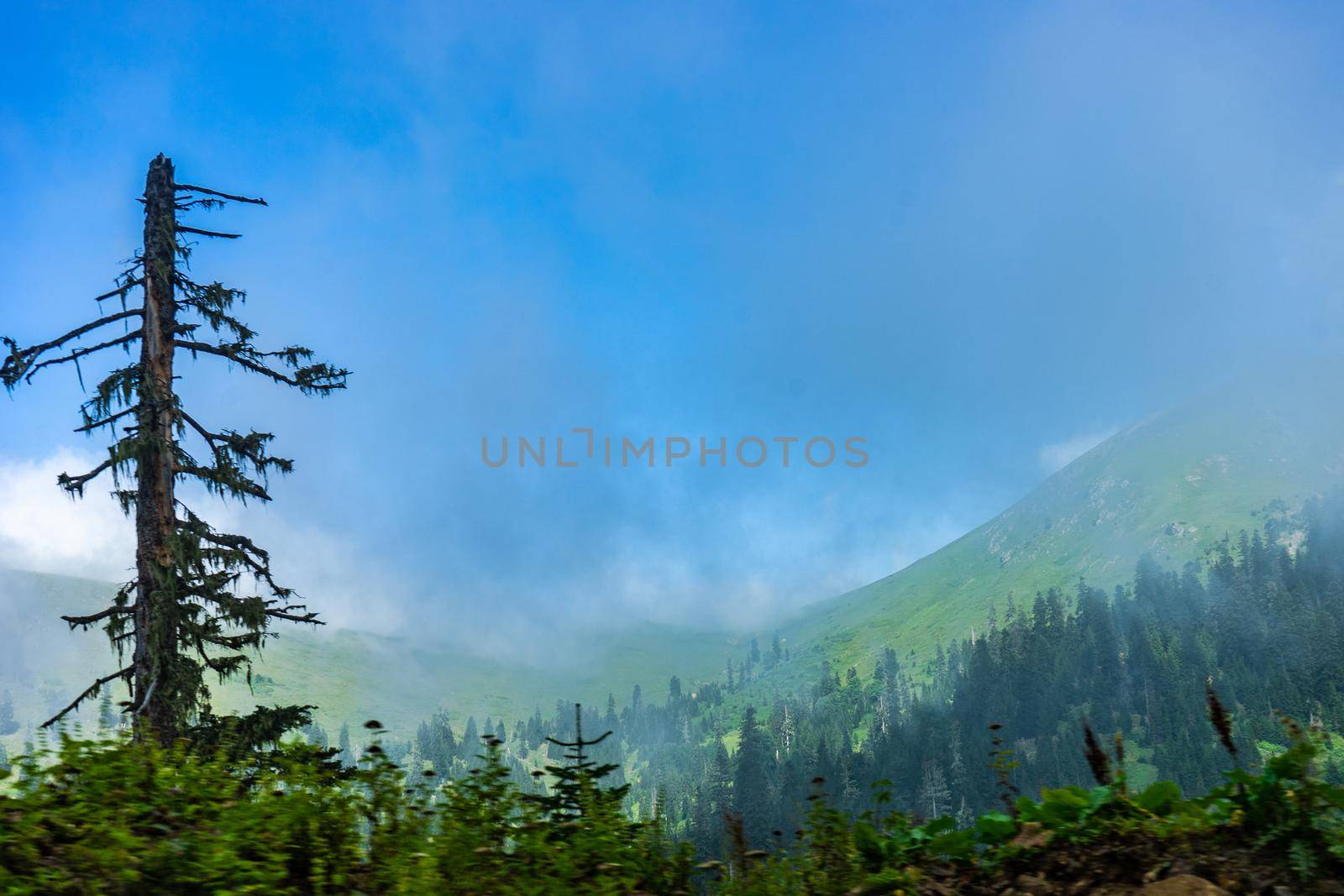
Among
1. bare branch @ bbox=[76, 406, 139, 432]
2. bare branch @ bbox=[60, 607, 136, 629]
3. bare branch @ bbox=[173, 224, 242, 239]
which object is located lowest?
bare branch @ bbox=[60, 607, 136, 629]

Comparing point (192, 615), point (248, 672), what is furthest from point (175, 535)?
point (248, 672)

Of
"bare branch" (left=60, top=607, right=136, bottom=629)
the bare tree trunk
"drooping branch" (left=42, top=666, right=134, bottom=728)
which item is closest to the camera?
"drooping branch" (left=42, top=666, right=134, bottom=728)

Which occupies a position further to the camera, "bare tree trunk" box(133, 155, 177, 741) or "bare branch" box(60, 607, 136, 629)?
"bare branch" box(60, 607, 136, 629)

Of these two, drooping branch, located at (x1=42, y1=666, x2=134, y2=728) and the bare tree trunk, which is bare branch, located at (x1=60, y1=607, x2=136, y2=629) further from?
drooping branch, located at (x1=42, y1=666, x2=134, y2=728)

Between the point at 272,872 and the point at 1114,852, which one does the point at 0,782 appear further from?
the point at 1114,852

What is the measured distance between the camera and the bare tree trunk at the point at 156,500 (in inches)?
575

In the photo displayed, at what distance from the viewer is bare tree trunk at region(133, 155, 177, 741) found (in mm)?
14609

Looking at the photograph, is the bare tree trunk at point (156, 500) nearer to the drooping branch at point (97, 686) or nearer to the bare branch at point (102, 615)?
the drooping branch at point (97, 686)

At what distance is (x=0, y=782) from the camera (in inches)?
208

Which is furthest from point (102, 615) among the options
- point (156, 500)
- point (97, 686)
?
point (156, 500)

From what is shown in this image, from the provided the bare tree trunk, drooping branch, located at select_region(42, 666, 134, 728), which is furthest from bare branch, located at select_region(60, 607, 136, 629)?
drooping branch, located at select_region(42, 666, 134, 728)

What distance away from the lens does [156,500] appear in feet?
A: 50.0

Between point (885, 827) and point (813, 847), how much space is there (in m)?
0.81

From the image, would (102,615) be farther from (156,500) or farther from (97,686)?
(156,500)
